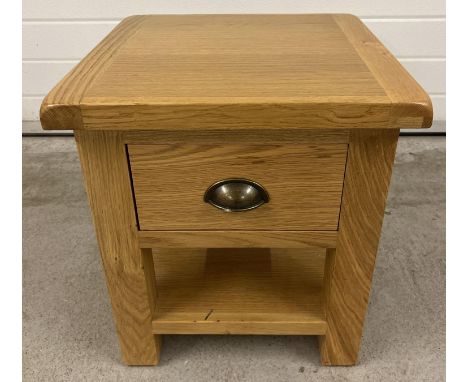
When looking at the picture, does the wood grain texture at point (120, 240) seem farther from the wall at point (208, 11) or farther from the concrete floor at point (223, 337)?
the wall at point (208, 11)

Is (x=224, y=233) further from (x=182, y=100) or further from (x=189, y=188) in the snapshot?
(x=182, y=100)

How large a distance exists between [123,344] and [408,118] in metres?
0.64

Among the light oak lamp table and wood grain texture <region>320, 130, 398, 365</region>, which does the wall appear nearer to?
the light oak lamp table

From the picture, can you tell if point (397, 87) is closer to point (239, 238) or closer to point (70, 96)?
point (239, 238)

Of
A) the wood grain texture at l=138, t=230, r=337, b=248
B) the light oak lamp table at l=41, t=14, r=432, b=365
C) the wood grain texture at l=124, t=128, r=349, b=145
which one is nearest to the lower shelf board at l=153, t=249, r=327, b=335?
the light oak lamp table at l=41, t=14, r=432, b=365

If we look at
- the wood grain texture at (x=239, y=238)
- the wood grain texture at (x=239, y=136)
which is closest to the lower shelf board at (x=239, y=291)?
the wood grain texture at (x=239, y=238)

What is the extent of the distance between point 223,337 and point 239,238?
325 mm

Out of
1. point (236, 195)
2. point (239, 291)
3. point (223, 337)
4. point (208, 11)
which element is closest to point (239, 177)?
point (236, 195)

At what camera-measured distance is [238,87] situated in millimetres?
632

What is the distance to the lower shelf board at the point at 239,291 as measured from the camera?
0.84m

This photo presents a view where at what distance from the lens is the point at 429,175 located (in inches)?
58.4

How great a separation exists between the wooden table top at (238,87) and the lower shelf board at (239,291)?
1.33 ft

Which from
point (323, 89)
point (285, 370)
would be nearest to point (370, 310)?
point (285, 370)

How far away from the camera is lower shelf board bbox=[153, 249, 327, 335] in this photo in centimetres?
84
